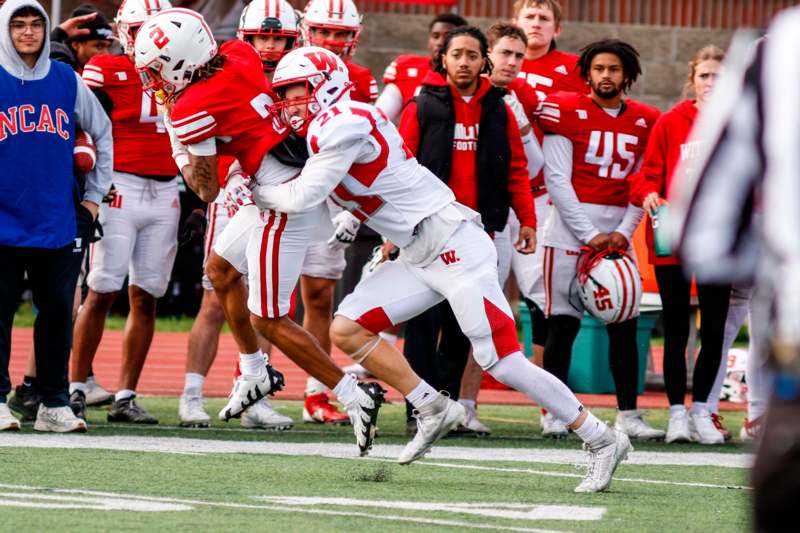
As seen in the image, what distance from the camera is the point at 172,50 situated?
20.1ft

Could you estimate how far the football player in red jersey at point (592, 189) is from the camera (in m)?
7.57

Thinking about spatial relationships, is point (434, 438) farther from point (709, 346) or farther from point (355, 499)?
point (709, 346)

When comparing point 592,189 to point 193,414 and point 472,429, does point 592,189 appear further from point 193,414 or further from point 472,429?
point 193,414

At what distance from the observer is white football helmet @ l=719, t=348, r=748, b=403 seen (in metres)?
9.41

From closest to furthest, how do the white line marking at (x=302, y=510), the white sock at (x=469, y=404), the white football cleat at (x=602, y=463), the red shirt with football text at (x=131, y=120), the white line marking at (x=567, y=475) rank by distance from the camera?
the white line marking at (x=302, y=510) < the white football cleat at (x=602, y=463) < the white line marking at (x=567, y=475) < the red shirt with football text at (x=131, y=120) < the white sock at (x=469, y=404)

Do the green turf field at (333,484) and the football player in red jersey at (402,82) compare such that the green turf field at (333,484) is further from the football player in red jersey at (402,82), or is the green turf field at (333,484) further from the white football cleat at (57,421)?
the football player in red jersey at (402,82)

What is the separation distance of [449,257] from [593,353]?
424 cm

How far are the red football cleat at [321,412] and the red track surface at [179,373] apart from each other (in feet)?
4.77

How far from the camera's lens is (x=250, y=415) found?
7.52 metres

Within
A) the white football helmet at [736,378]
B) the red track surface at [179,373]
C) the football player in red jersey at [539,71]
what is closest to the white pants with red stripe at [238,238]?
the football player in red jersey at [539,71]

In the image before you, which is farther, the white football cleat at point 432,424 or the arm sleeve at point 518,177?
the arm sleeve at point 518,177

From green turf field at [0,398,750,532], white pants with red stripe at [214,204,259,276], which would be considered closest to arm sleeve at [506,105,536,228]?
green turf field at [0,398,750,532]

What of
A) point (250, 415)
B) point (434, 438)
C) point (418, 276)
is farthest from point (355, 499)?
point (250, 415)

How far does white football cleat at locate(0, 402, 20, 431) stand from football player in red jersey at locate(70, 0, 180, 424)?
2.54 feet
